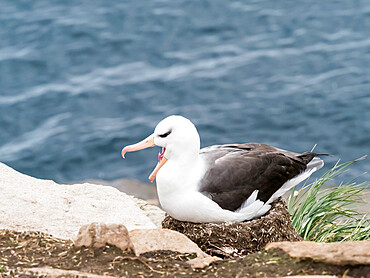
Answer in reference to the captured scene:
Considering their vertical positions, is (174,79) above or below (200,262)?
below

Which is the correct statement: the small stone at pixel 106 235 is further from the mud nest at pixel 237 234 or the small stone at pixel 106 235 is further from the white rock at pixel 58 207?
the mud nest at pixel 237 234

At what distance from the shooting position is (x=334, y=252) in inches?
153

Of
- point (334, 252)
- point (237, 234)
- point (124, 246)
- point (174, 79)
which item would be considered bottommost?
point (174, 79)

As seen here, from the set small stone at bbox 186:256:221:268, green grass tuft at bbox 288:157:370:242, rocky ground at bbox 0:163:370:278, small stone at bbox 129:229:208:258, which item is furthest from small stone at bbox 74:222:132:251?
green grass tuft at bbox 288:157:370:242

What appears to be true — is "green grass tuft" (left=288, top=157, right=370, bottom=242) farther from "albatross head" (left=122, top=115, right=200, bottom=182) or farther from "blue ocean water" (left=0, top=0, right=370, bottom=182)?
"blue ocean water" (left=0, top=0, right=370, bottom=182)

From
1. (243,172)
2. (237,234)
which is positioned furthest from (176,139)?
(237,234)

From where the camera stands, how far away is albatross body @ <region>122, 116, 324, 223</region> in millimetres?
5500

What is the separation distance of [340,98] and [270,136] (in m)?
1.53

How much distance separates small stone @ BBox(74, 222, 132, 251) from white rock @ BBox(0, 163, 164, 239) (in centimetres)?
77

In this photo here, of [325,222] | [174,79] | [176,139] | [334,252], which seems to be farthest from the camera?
[174,79]

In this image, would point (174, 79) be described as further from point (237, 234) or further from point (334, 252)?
point (334, 252)

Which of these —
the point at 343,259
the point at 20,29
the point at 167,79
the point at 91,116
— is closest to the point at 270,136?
the point at 167,79

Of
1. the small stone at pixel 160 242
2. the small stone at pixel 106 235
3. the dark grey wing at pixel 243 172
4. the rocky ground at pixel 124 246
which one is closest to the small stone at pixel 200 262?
the rocky ground at pixel 124 246

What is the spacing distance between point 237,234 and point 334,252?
1.73m
